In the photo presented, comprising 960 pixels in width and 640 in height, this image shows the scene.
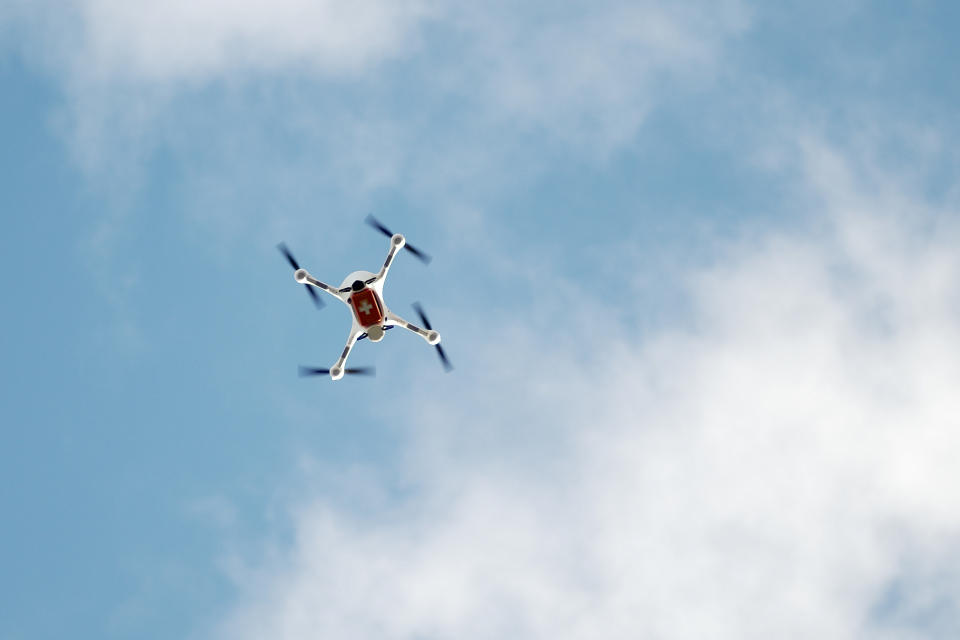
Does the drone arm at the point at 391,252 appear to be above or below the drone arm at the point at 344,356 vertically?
above

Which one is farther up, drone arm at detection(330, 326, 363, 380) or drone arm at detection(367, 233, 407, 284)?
drone arm at detection(367, 233, 407, 284)

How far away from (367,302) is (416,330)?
6288 mm

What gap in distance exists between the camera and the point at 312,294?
109 m

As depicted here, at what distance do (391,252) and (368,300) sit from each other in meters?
5.91

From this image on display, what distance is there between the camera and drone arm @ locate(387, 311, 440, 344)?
10938 cm

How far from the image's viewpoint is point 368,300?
355 ft

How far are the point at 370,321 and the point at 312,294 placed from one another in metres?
7.14

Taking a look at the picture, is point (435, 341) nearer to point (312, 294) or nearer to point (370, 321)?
point (370, 321)

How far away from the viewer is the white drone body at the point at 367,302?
355ft

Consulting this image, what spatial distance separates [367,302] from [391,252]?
6154 mm

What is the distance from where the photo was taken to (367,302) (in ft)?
355

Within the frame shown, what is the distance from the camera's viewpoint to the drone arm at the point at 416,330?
109375 millimetres

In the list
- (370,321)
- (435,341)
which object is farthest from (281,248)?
(435,341)

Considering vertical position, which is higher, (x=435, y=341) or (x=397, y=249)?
(x=397, y=249)
